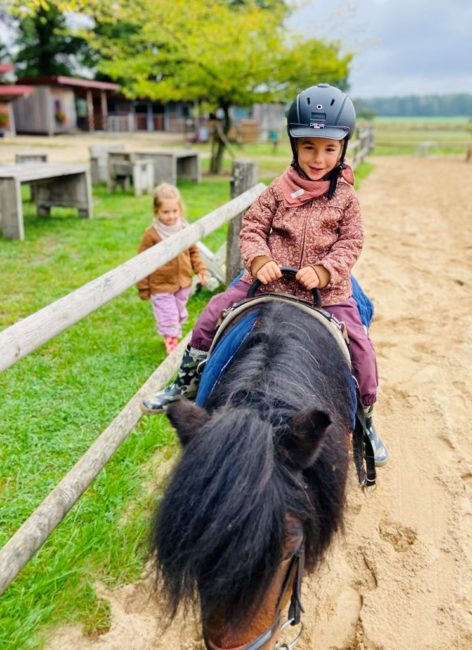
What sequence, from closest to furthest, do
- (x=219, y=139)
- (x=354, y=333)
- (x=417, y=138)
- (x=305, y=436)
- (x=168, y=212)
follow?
(x=305, y=436), (x=354, y=333), (x=168, y=212), (x=219, y=139), (x=417, y=138)

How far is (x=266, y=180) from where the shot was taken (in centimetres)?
1354

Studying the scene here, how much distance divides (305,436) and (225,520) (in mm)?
294

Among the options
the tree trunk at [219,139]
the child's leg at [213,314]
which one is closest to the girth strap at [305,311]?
the child's leg at [213,314]

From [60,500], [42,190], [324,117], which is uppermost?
[324,117]

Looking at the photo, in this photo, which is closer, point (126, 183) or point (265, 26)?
point (126, 183)

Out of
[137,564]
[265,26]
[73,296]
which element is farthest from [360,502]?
[265,26]

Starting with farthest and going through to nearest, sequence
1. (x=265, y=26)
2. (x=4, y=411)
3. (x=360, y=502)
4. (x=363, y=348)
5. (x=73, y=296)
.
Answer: (x=265, y=26)
(x=4, y=411)
(x=360, y=502)
(x=363, y=348)
(x=73, y=296)


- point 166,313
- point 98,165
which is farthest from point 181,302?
point 98,165

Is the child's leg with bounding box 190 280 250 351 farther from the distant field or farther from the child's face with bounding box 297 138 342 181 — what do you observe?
the distant field

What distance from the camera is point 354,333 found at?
7.50 ft

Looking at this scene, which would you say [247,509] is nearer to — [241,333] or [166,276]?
[241,333]

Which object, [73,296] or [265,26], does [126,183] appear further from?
[73,296]

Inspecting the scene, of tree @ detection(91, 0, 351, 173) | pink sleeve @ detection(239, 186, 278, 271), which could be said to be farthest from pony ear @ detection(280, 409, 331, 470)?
tree @ detection(91, 0, 351, 173)

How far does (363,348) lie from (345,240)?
1.65 ft
